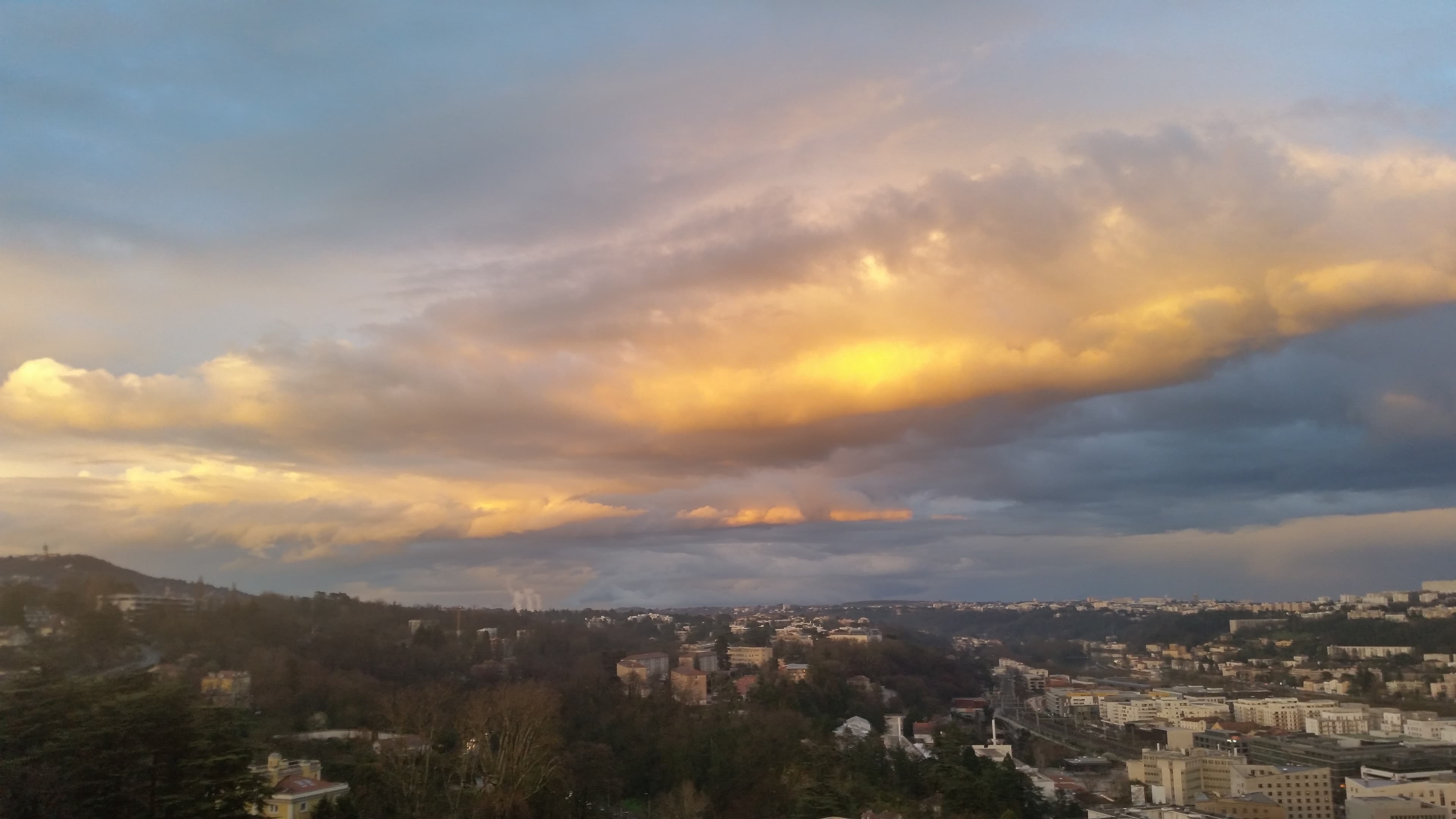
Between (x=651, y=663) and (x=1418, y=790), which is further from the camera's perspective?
(x=651, y=663)

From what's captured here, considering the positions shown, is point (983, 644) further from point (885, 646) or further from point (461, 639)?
point (461, 639)

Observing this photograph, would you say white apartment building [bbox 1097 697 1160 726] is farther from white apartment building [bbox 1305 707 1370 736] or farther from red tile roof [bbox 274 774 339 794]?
red tile roof [bbox 274 774 339 794]

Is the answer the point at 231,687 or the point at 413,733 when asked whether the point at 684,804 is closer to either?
the point at 413,733

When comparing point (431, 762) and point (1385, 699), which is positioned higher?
point (431, 762)

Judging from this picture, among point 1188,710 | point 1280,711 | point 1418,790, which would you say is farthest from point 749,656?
point 1418,790

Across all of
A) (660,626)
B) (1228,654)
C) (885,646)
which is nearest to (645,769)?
(885,646)
